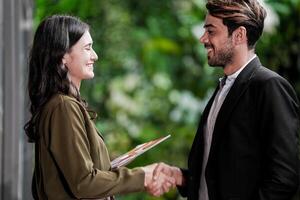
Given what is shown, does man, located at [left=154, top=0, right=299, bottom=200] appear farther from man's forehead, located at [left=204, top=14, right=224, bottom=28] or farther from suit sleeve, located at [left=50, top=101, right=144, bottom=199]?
suit sleeve, located at [left=50, top=101, right=144, bottom=199]

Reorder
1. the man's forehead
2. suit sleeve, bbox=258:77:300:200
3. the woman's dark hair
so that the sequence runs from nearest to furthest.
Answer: suit sleeve, bbox=258:77:300:200 < the woman's dark hair < the man's forehead

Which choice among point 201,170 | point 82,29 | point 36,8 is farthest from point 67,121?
point 36,8

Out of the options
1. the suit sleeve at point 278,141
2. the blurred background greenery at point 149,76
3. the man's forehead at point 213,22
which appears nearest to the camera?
the suit sleeve at point 278,141

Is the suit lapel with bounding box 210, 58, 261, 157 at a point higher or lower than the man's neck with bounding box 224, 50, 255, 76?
lower

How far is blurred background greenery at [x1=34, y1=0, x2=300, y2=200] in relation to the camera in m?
7.09

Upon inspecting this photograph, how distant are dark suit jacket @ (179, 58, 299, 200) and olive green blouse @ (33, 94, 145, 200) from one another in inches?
13.0

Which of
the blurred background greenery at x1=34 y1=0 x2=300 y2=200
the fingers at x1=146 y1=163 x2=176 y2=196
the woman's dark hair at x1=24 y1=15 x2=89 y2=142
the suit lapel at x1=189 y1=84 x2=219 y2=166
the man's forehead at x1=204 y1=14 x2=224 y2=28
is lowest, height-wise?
the blurred background greenery at x1=34 y1=0 x2=300 y2=200

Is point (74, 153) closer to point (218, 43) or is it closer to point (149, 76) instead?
point (218, 43)

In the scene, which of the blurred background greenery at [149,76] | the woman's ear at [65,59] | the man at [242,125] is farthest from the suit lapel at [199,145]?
the blurred background greenery at [149,76]

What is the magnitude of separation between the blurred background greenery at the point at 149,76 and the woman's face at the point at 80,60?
11.1ft

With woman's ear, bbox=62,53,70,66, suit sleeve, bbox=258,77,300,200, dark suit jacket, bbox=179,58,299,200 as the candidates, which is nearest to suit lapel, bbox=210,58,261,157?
dark suit jacket, bbox=179,58,299,200

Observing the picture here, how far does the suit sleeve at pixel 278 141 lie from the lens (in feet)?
8.85

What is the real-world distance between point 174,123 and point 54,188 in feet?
16.4

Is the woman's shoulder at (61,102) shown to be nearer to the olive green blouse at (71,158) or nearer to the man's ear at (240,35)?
the olive green blouse at (71,158)
